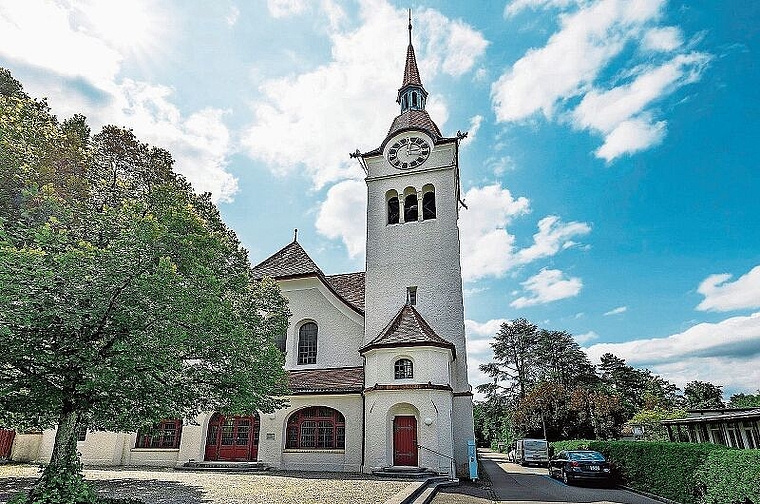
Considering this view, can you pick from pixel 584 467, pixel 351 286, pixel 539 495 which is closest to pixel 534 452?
pixel 584 467

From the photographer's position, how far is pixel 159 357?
916 centimetres

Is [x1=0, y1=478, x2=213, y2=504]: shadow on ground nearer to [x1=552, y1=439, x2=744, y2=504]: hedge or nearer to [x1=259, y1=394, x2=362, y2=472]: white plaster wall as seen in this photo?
[x1=259, y1=394, x2=362, y2=472]: white plaster wall

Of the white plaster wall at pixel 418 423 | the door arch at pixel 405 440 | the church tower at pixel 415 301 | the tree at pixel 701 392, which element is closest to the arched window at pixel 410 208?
the church tower at pixel 415 301

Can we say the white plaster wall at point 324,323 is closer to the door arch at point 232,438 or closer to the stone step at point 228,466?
the door arch at point 232,438

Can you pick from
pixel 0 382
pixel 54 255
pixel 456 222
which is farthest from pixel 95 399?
pixel 456 222

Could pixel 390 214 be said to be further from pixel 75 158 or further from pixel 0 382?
pixel 0 382

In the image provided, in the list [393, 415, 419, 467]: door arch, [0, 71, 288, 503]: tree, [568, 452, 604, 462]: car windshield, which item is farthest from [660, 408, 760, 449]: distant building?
[0, 71, 288, 503]: tree

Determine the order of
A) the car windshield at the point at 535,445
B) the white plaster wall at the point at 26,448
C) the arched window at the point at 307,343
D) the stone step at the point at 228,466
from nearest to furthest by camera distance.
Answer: the stone step at the point at 228,466 → the white plaster wall at the point at 26,448 → the arched window at the point at 307,343 → the car windshield at the point at 535,445

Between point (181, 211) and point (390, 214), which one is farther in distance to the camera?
point (390, 214)

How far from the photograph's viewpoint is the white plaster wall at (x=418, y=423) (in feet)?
62.4

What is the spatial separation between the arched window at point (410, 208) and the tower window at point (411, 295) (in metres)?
4.10

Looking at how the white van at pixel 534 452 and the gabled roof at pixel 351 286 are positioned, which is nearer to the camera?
the gabled roof at pixel 351 286

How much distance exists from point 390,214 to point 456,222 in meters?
3.95

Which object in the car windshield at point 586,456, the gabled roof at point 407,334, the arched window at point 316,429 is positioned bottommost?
the car windshield at point 586,456
